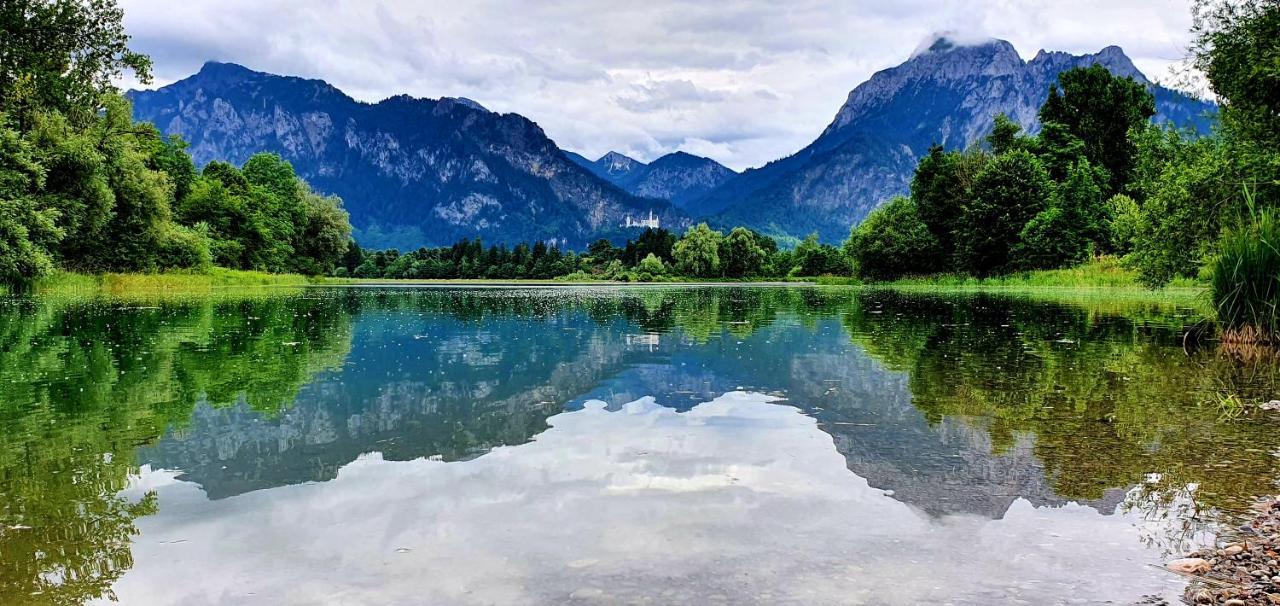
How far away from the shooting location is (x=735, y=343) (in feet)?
69.7

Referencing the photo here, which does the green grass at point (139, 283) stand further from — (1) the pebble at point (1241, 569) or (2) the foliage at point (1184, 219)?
(1) the pebble at point (1241, 569)

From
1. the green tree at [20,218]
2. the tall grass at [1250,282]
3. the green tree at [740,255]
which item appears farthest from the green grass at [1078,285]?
the green tree at [740,255]

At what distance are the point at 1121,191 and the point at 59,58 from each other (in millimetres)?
100317

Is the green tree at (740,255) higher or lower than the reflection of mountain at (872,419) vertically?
higher

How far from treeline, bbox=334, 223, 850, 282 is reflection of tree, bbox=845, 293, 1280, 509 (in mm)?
134574

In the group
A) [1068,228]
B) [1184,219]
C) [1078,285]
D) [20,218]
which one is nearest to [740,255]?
[1068,228]

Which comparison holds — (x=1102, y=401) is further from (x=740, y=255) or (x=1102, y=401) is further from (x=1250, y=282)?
(x=740, y=255)

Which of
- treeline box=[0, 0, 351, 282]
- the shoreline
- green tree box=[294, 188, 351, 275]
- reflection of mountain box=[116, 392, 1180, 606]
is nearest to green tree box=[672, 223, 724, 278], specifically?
the shoreline

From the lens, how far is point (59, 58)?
5209 cm

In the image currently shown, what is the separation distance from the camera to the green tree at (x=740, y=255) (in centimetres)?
16762

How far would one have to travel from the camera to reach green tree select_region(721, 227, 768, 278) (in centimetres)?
16762

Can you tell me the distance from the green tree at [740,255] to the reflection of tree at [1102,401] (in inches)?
5690

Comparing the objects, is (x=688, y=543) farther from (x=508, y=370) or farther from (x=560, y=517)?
(x=508, y=370)

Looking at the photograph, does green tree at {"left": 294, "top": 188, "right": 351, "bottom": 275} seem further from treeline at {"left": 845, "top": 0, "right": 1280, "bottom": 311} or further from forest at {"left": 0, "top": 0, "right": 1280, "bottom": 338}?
treeline at {"left": 845, "top": 0, "right": 1280, "bottom": 311}
